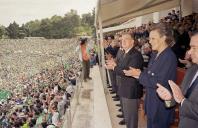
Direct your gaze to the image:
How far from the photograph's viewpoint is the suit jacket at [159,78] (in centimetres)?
318

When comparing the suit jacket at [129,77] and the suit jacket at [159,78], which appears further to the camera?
the suit jacket at [129,77]

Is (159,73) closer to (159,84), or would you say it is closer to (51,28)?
(159,84)

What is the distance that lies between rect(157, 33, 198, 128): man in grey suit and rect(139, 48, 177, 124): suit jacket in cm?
56

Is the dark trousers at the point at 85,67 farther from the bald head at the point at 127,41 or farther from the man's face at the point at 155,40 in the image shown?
the man's face at the point at 155,40

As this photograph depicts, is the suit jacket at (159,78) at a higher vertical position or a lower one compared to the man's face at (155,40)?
lower

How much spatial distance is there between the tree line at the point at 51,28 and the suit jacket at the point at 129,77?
73.5 meters

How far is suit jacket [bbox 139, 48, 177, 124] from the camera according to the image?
3.18 meters

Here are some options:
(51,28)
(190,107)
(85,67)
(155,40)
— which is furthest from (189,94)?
(51,28)

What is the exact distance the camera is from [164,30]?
323 cm

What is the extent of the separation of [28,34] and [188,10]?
77.0 metres

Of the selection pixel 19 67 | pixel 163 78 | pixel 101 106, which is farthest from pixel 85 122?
pixel 19 67

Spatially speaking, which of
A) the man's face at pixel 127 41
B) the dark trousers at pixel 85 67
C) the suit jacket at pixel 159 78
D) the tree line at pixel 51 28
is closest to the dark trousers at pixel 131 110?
the man's face at pixel 127 41

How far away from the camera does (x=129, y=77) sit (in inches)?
166

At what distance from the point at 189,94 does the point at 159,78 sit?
2.19 feet
